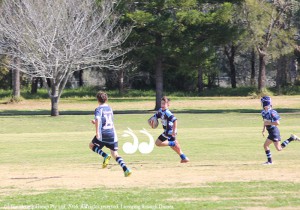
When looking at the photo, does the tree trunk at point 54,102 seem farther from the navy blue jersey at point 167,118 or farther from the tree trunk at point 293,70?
the tree trunk at point 293,70

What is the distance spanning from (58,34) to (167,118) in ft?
116

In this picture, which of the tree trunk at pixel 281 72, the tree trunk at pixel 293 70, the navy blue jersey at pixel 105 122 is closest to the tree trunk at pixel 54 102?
the tree trunk at pixel 281 72

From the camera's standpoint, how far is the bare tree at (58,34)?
5188 cm

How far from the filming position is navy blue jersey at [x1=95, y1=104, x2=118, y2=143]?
15.4 meters

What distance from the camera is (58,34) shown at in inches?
2057

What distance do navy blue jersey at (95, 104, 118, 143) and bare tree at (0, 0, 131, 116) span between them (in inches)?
1398

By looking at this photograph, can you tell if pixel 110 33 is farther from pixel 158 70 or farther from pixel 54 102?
pixel 54 102

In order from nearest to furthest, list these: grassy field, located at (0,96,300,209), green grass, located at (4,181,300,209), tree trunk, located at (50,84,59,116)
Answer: green grass, located at (4,181,300,209) → grassy field, located at (0,96,300,209) → tree trunk, located at (50,84,59,116)

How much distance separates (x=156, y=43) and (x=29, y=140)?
89.9 feet

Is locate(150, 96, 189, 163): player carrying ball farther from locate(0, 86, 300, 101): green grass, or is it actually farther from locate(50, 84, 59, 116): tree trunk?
locate(0, 86, 300, 101): green grass

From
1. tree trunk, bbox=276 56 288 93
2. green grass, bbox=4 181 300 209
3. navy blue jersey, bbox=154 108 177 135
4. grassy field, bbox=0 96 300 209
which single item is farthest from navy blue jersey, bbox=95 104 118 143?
Result: tree trunk, bbox=276 56 288 93

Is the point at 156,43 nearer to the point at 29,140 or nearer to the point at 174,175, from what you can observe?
the point at 29,140

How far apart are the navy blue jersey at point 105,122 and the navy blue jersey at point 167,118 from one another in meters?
2.49

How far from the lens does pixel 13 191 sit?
14.1m
